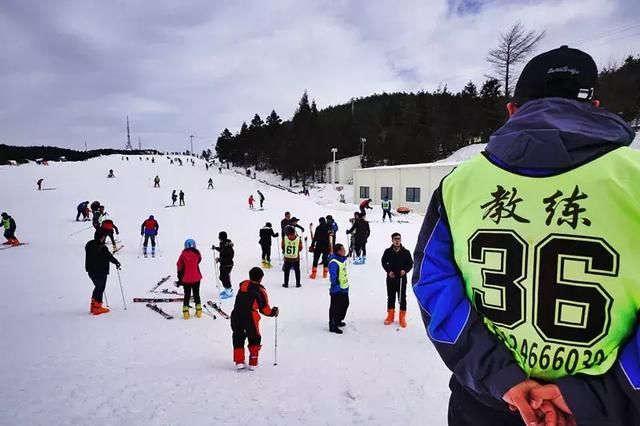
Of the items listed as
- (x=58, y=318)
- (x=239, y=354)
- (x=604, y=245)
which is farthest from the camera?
(x=58, y=318)

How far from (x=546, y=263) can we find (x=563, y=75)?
744 mm

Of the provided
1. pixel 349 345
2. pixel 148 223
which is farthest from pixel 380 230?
pixel 349 345

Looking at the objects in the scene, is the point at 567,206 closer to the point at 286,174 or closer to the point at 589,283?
the point at 589,283

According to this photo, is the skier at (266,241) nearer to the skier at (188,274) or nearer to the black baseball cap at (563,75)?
the skier at (188,274)

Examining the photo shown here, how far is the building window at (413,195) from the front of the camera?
3178 centimetres

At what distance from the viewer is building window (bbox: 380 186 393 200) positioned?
3459cm

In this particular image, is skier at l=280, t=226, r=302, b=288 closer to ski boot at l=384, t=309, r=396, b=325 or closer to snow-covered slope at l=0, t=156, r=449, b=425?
snow-covered slope at l=0, t=156, r=449, b=425

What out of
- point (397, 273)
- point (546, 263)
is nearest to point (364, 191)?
point (397, 273)

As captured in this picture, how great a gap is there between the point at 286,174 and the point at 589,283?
5927 cm

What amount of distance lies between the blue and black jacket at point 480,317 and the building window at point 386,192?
3376cm

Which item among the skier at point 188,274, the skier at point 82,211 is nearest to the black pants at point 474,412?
the skier at point 188,274

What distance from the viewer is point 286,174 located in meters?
59.6

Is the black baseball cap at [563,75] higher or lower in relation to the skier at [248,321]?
higher

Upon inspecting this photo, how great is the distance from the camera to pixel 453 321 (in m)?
1.39
